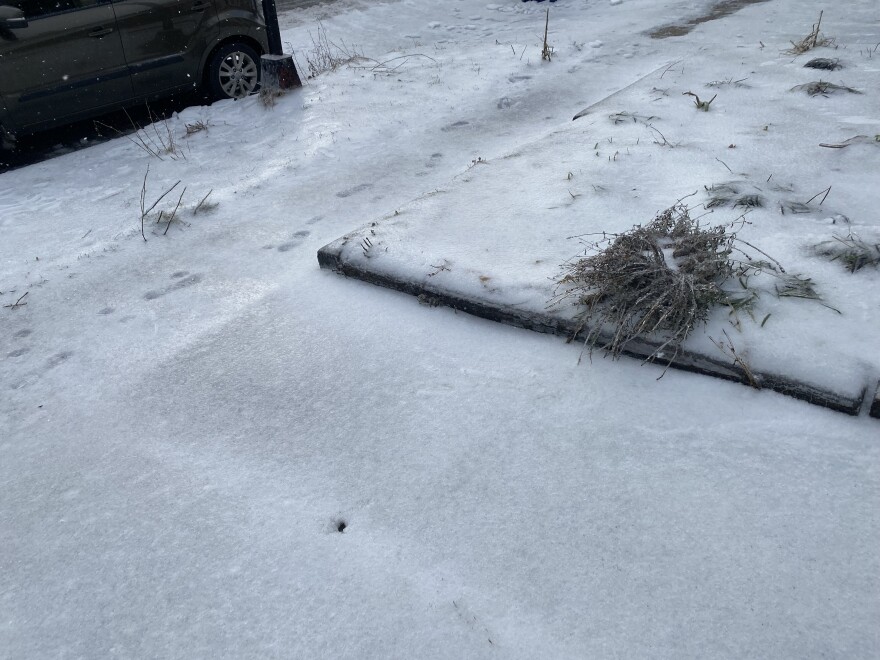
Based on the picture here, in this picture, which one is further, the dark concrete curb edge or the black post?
the black post

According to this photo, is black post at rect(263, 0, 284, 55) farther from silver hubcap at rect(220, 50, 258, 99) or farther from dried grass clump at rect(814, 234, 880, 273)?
dried grass clump at rect(814, 234, 880, 273)

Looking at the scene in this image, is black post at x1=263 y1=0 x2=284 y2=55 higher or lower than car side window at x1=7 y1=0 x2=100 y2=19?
lower

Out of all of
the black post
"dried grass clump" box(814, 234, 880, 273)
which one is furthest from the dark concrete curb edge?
the black post

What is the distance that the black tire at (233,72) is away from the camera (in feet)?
19.0

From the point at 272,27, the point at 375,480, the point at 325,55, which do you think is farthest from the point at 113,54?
the point at 375,480

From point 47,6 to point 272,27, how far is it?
1727mm

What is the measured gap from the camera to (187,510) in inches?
77.6

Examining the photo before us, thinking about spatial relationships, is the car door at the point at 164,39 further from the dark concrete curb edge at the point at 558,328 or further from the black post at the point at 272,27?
the dark concrete curb edge at the point at 558,328

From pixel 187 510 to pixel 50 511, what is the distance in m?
0.46

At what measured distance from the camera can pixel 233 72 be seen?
591 centimetres

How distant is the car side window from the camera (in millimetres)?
4725

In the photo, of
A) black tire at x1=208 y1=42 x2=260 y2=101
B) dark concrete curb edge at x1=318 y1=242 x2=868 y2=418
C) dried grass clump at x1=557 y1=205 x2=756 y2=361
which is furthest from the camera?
black tire at x1=208 y1=42 x2=260 y2=101

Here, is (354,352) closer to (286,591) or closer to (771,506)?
(286,591)

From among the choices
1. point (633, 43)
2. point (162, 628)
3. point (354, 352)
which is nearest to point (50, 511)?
point (162, 628)
